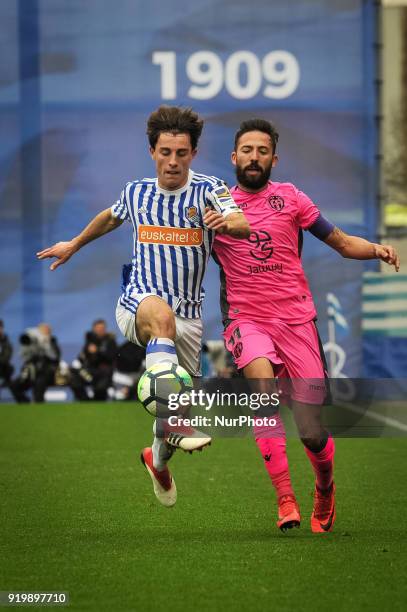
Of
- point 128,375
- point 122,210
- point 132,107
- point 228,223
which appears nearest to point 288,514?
point 228,223

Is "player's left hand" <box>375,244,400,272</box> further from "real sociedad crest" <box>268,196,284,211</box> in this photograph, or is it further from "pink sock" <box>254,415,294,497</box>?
"pink sock" <box>254,415,294,497</box>

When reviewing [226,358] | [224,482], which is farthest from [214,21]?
[224,482]

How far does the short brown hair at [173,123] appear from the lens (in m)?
7.88

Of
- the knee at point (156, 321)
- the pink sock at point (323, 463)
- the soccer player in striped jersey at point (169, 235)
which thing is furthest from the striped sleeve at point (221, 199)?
the pink sock at point (323, 463)

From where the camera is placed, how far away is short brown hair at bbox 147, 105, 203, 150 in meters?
7.88

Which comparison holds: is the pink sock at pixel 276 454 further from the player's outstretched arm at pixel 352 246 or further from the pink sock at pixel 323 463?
the player's outstretched arm at pixel 352 246

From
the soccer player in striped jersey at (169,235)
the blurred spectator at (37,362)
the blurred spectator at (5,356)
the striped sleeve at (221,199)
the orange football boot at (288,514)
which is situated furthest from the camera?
the blurred spectator at (5,356)

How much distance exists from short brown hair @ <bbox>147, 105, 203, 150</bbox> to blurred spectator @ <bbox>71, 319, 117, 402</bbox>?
46.2 feet

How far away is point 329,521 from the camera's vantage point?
8367 millimetres

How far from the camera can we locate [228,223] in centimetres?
742

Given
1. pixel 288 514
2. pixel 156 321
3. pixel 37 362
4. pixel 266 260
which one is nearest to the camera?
pixel 156 321

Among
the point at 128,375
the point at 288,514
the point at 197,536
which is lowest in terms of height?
the point at 128,375

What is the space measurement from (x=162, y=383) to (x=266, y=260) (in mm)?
1289

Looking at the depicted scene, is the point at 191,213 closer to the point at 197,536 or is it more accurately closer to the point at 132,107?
the point at 197,536
